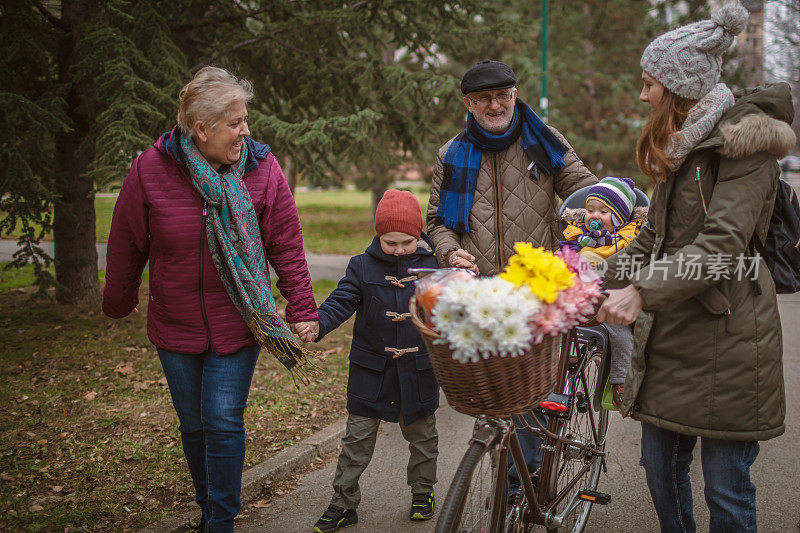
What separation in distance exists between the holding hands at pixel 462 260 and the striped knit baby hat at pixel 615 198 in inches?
26.4

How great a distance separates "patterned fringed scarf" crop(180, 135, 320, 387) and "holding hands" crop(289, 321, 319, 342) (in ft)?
0.22

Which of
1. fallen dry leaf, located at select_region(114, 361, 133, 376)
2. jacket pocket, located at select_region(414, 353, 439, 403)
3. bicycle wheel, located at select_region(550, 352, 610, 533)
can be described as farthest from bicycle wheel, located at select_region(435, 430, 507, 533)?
fallen dry leaf, located at select_region(114, 361, 133, 376)

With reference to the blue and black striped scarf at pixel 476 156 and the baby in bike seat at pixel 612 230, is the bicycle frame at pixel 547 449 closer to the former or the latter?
the baby in bike seat at pixel 612 230

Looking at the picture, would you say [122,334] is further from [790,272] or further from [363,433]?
[790,272]

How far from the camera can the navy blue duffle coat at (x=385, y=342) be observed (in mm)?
3676

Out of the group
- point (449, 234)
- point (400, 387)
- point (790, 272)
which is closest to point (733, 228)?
point (790, 272)

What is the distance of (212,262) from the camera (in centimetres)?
315

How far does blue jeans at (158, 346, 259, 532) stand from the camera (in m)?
3.23

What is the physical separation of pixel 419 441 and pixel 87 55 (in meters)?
4.93

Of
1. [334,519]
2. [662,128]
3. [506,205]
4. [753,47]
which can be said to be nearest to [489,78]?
[506,205]

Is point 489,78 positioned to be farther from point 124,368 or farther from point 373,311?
point 124,368

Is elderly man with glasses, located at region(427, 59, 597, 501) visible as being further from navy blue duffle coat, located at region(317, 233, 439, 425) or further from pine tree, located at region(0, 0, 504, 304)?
pine tree, located at region(0, 0, 504, 304)

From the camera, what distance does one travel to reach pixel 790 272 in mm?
2619

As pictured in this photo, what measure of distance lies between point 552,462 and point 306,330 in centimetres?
131
